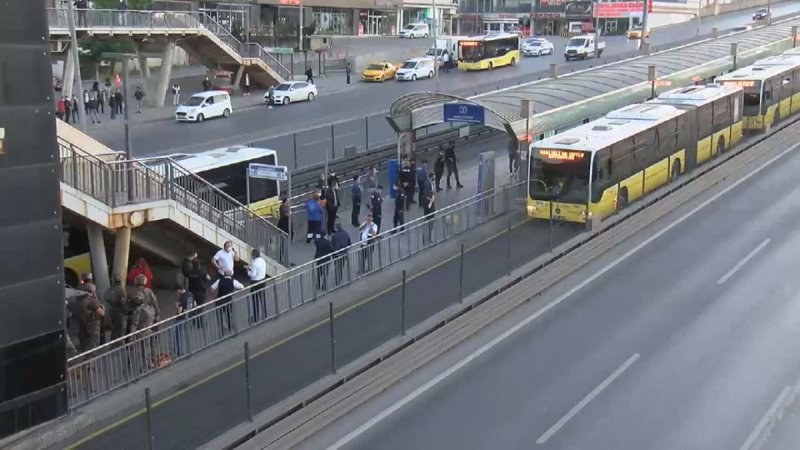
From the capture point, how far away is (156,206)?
1736 centimetres

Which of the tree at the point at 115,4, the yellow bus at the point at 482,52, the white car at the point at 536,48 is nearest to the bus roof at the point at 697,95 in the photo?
the yellow bus at the point at 482,52

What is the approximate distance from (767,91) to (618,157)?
49.3 ft

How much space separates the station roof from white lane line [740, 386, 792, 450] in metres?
14.3

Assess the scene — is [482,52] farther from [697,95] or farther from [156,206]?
[156,206]

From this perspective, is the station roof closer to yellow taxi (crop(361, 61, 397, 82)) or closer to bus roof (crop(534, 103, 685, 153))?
bus roof (crop(534, 103, 685, 153))

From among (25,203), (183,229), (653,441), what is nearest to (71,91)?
(183,229)

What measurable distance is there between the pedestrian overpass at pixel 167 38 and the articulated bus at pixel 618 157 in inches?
849

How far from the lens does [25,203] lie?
1186 cm

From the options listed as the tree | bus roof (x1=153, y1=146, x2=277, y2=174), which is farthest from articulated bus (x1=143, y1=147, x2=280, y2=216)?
the tree

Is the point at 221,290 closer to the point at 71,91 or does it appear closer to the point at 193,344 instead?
the point at 193,344

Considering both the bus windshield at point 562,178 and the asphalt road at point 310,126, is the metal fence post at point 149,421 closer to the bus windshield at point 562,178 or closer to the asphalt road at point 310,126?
the bus windshield at point 562,178

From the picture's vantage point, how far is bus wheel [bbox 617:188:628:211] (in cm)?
2470

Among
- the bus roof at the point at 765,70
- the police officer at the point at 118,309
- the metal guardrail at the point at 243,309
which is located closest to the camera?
the metal guardrail at the point at 243,309

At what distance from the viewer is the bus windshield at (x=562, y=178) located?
2342 cm
